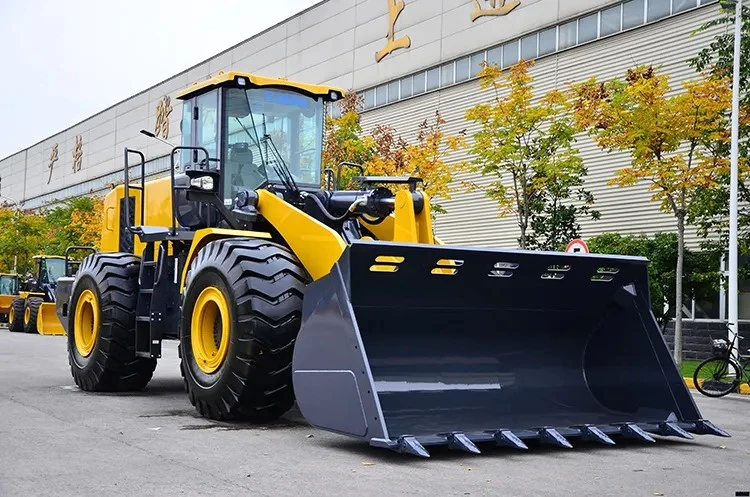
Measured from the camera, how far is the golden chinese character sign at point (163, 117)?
55.7m

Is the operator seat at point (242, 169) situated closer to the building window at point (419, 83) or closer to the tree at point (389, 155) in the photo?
the tree at point (389, 155)

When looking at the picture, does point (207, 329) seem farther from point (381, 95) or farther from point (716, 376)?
point (381, 95)

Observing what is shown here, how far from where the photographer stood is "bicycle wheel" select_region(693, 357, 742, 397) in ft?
48.5

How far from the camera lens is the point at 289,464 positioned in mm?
6945

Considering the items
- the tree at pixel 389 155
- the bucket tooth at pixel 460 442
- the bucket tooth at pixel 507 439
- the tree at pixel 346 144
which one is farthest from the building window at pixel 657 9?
the bucket tooth at pixel 460 442

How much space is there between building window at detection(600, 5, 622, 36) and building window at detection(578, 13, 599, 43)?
0.24m

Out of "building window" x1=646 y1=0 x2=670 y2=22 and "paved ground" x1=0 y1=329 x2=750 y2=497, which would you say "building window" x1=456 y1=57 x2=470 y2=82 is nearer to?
"building window" x1=646 y1=0 x2=670 y2=22

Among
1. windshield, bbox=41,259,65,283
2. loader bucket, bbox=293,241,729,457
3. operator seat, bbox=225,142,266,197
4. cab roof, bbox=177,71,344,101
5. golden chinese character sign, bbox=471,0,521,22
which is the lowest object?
loader bucket, bbox=293,241,729,457

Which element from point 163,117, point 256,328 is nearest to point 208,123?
point 256,328

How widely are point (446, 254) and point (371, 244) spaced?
0.66 metres

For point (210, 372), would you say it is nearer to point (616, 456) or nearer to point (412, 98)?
point (616, 456)

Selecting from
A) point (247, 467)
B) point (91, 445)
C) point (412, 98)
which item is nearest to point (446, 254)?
point (247, 467)

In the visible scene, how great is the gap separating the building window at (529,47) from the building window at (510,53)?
0.34m

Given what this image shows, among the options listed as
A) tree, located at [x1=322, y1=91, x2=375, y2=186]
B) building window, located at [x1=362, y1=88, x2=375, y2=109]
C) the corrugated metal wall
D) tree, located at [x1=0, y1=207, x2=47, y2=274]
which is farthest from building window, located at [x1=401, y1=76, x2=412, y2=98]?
tree, located at [x1=0, y1=207, x2=47, y2=274]
